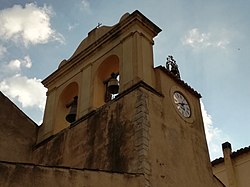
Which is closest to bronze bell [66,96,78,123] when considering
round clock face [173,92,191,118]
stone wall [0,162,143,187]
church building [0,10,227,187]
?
church building [0,10,227,187]

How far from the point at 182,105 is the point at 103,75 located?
215 cm

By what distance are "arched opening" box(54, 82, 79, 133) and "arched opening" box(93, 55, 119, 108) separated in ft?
3.11

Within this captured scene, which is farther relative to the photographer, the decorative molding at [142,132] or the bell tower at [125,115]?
the bell tower at [125,115]

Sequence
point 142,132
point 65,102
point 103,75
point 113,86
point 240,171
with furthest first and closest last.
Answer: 1. point 240,171
2. point 65,102
3. point 103,75
4. point 113,86
5. point 142,132

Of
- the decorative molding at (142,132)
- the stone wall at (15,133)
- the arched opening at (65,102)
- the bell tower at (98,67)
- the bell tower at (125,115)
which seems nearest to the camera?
the decorative molding at (142,132)

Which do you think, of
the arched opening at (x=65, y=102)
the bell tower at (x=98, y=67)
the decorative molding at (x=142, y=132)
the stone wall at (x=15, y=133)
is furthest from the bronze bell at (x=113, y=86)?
the stone wall at (x=15, y=133)

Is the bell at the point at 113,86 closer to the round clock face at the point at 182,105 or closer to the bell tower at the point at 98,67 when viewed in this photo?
the bell tower at the point at 98,67

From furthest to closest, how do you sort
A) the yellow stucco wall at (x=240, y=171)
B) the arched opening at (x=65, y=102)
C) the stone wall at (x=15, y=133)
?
the yellow stucco wall at (x=240, y=171)
the arched opening at (x=65, y=102)
the stone wall at (x=15, y=133)

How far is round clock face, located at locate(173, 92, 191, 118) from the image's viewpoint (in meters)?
10.7

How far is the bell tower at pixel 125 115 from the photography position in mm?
9055

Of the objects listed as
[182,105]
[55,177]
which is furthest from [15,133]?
[55,177]

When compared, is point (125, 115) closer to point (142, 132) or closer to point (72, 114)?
point (142, 132)

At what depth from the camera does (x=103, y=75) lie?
11586 millimetres

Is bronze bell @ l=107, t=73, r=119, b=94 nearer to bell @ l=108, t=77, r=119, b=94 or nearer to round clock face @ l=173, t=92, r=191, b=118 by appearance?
bell @ l=108, t=77, r=119, b=94
